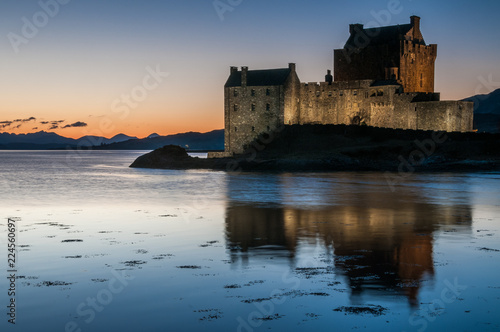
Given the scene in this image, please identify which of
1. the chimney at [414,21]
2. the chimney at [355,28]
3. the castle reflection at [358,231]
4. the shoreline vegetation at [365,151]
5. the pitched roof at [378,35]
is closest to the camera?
the castle reflection at [358,231]

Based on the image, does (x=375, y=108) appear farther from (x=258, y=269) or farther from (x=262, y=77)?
(x=258, y=269)

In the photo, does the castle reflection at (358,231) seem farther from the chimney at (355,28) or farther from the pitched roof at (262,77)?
the chimney at (355,28)

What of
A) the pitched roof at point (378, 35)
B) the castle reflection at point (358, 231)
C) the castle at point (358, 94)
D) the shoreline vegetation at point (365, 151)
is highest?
the pitched roof at point (378, 35)

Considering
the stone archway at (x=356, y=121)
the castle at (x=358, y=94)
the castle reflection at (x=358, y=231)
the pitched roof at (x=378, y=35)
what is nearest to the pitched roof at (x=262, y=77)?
the castle at (x=358, y=94)

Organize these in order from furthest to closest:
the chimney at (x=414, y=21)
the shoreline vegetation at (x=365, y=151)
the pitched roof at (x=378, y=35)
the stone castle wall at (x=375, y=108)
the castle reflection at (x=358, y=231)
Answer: the chimney at (x=414, y=21) → the pitched roof at (x=378, y=35) → the stone castle wall at (x=375, y=108) → the shoreline vegetation at (x=365, y=151) → the castle reflection at (x=358, y=231)

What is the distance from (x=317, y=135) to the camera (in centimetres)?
5050

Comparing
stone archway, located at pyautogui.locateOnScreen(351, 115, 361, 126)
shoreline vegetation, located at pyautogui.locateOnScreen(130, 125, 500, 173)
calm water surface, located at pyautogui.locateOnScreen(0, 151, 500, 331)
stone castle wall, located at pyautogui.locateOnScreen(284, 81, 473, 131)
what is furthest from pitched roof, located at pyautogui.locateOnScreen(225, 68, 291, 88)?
calm water surface, located at pyautogui.locateOnScreen(0, 151, 500, 331)

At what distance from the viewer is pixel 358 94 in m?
52.7

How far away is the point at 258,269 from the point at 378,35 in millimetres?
56056

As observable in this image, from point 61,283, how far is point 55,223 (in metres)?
8.38

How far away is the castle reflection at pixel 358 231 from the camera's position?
9.10 metres

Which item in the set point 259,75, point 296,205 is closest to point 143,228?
point 296,205

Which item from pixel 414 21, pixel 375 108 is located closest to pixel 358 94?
pixel 375 108

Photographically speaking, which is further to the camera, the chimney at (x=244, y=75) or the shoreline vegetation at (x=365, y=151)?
the chimney at (x=244, y=75)
